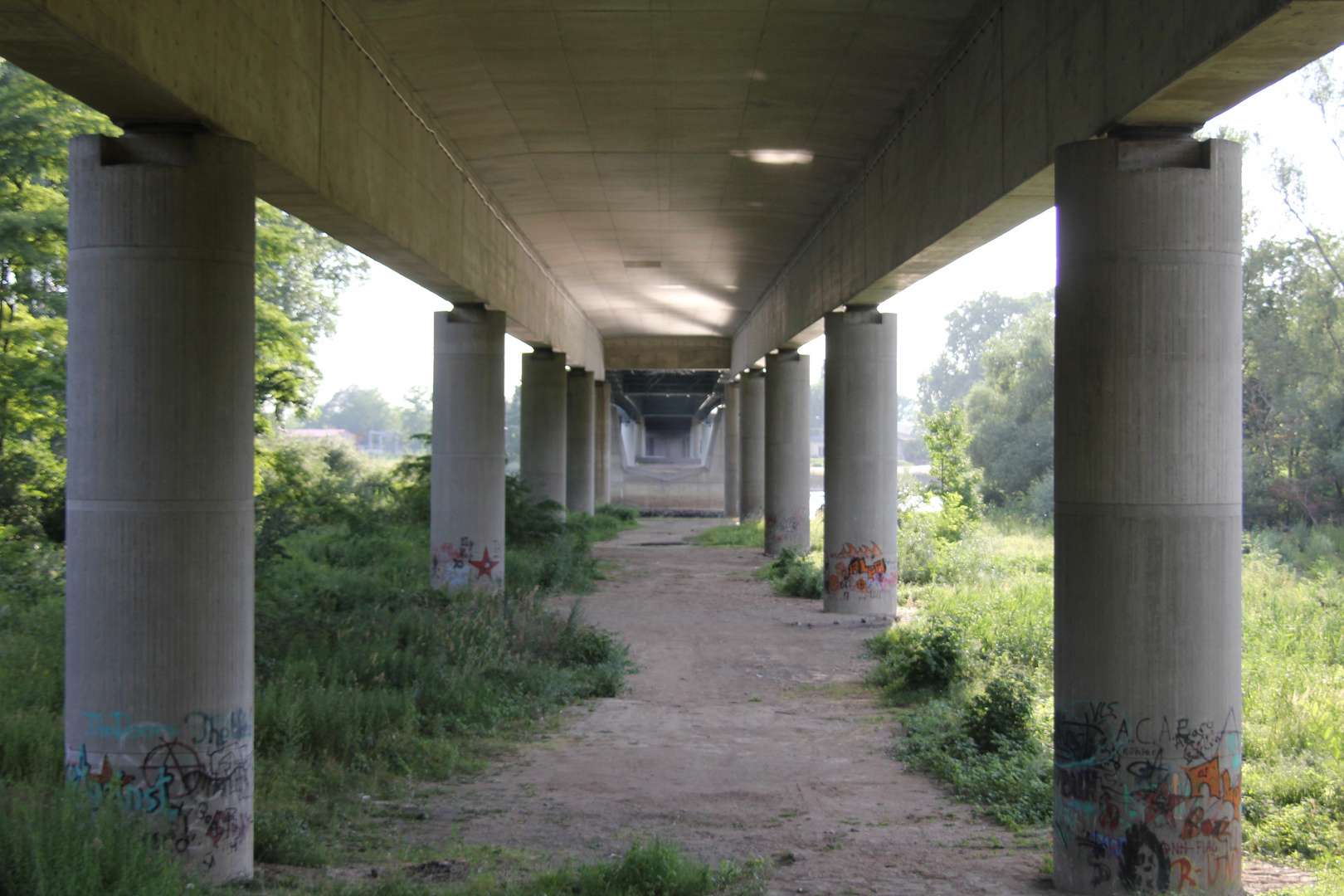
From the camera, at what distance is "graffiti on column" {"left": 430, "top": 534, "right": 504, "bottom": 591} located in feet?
58.3

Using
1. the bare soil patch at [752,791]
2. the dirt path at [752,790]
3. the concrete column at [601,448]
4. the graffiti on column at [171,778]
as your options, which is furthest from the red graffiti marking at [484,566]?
the concrete column at [601,448]

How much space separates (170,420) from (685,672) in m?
8.73

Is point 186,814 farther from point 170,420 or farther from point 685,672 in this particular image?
point 685,672

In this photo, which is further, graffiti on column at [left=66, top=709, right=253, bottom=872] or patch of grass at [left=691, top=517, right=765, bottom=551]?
patch of grass at [left=691, top=517, right=765, bottom=551]

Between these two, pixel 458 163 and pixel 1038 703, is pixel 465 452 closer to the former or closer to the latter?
pixel 458 163

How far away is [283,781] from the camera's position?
25.6ft

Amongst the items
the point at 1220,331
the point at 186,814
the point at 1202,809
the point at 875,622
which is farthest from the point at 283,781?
the point at 875,622

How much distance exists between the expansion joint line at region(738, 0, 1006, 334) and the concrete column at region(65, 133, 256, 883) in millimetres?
6578

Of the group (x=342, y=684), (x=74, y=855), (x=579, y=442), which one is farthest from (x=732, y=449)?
(x=74, y=855)

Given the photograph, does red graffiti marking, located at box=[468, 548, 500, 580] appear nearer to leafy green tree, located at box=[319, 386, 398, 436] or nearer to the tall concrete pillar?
the tall concrete pillar

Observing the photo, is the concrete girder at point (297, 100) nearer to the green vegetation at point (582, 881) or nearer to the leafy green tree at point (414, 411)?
the green vegetation at point (582, 881)

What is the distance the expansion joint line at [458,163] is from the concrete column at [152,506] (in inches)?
127

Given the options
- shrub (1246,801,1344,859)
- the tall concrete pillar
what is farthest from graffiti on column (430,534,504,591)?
the tall concrete pillar

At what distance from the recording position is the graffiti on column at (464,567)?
17.8 metres
